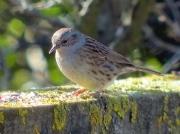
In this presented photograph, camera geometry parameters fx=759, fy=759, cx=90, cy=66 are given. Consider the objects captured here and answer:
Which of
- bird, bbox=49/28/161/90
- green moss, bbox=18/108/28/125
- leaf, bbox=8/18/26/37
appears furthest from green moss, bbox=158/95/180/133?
leaf, bbox=8/18/26/37

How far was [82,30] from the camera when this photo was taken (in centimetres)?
863

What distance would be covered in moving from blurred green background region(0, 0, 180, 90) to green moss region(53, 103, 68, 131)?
342cm

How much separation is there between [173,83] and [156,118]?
2.66 ft

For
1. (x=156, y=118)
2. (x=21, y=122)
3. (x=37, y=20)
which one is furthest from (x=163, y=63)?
(x=21, y=122)

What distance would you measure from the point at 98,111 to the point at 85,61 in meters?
1.26

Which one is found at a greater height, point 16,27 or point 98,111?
point 16,27

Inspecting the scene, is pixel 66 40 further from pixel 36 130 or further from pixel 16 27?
pixel 16 27

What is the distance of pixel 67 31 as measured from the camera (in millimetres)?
6422

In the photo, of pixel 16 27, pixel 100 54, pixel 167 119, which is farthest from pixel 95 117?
pixel 16 27

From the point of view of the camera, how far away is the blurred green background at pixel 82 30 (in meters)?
8.43

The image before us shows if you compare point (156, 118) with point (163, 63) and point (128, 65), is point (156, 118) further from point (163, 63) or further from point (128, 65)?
point (163, 63)

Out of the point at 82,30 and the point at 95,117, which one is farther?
the point at 82,30

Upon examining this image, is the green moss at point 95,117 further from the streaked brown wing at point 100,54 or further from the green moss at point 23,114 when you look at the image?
the streaked brown wing at point 100,54

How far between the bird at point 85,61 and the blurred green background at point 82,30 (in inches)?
64.6
